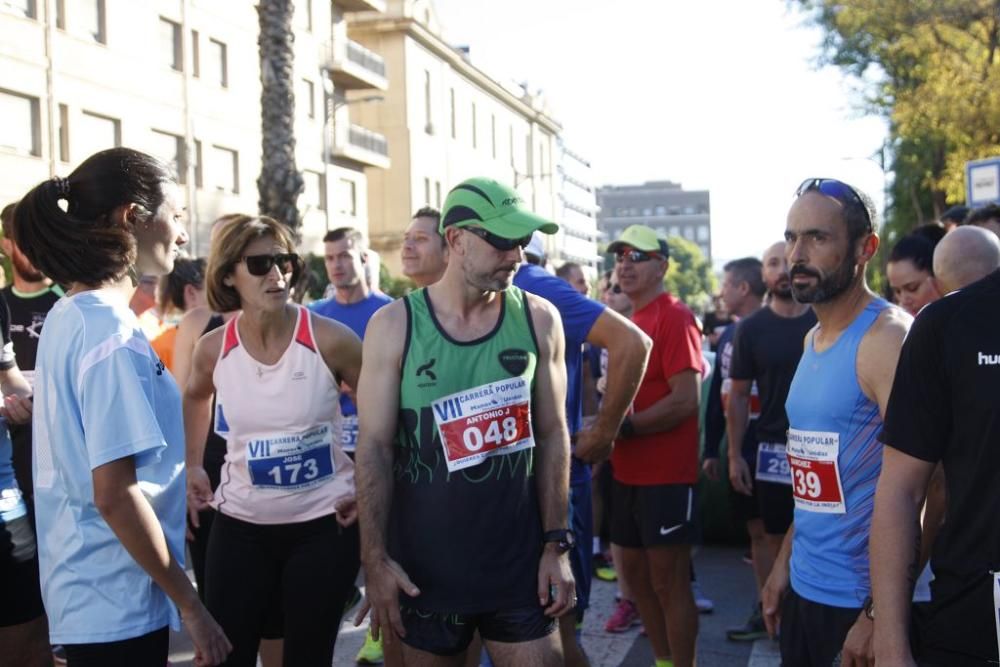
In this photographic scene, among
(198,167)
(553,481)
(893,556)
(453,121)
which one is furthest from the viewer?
(453,121)

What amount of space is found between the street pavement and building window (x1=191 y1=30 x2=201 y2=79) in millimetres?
27258

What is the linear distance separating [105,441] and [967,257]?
3314 millimetres

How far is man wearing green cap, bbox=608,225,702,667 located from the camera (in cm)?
502

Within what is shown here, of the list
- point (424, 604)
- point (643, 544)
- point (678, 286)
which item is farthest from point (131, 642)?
point (678, 286)

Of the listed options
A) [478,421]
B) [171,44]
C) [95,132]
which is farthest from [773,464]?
[171,44]

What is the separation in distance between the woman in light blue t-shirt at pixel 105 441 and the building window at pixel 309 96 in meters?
37.3

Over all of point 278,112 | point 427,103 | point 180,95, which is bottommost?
point 278,112

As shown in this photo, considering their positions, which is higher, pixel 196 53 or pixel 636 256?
pixel 196 53

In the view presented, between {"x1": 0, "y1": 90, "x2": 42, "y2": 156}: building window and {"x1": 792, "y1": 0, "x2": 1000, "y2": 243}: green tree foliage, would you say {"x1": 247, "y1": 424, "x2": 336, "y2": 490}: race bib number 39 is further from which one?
{"x1": 0, "y1": 90, "x2": 42, "y2": 156}: building window

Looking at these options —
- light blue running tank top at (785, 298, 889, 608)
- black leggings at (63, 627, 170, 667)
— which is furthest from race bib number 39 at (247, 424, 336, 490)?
light blue running tank top at (785, 298, 889, 608)

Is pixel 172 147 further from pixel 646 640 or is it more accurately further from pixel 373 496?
pixel 373 496

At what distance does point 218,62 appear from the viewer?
106 ft

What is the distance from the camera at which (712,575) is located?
7707 millimetres

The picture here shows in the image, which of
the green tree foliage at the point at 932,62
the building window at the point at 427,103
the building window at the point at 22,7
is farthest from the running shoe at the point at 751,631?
the building window at the point at 427,103
